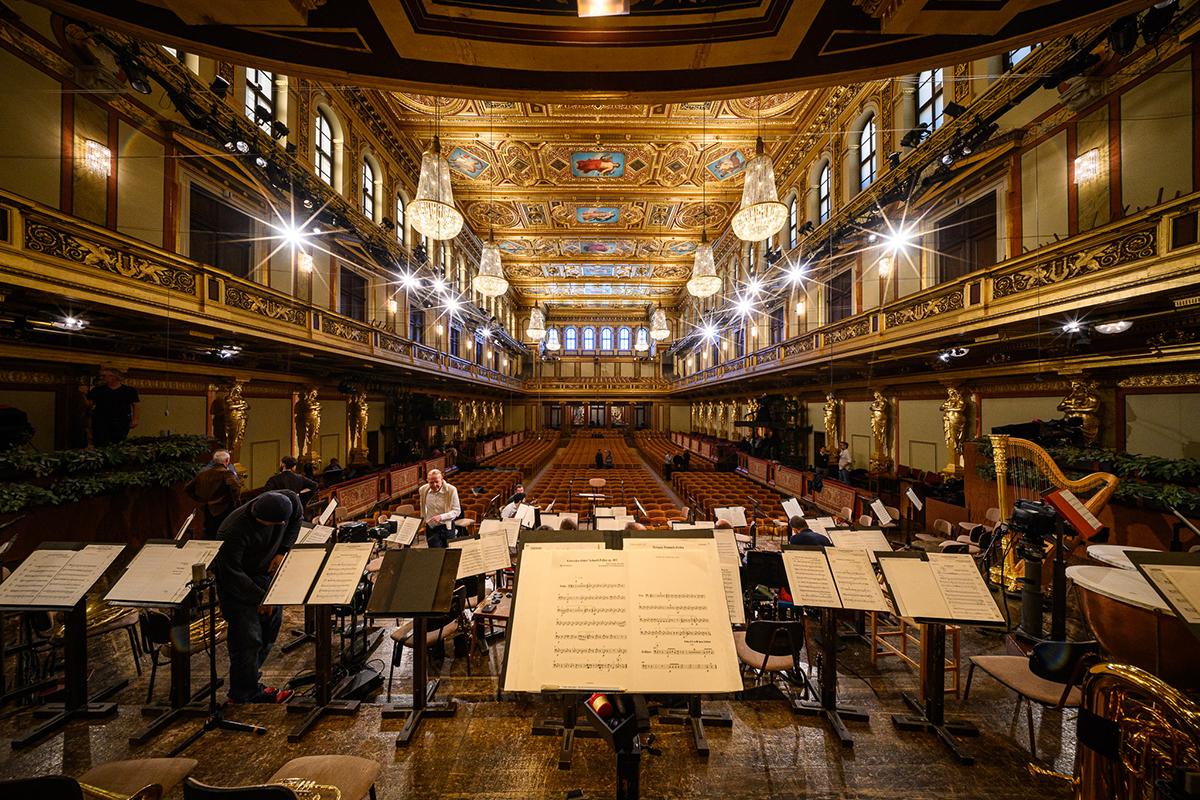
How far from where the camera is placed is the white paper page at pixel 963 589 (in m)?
2.38

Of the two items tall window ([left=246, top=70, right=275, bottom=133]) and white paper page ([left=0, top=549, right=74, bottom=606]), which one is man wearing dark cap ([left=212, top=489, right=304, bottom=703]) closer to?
white paper page ([left=0, top=549, right=74, bottom=606])

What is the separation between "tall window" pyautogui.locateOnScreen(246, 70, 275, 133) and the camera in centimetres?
713

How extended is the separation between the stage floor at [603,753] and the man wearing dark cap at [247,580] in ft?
0.56

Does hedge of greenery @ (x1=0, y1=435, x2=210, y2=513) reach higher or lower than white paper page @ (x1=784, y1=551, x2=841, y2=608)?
higher

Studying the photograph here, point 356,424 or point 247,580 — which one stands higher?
point 356,424

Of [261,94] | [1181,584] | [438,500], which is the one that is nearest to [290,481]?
[438,500]

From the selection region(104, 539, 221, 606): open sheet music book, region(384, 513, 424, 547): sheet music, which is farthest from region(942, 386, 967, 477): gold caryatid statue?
region(104, 539, 221, 606): open sheet music book

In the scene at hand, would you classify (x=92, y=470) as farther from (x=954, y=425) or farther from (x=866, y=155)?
(x=866, y=155)

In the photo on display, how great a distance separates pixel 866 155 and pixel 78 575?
537 inches

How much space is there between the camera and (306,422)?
9.25 m

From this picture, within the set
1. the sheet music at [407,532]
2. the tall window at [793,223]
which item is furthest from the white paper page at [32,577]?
the tall window at [793,223]

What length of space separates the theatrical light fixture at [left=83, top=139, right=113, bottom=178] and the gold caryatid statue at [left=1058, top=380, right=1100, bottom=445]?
12805mm

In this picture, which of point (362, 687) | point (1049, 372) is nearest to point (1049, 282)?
point (1049, 372)

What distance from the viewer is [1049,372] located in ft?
19.7
